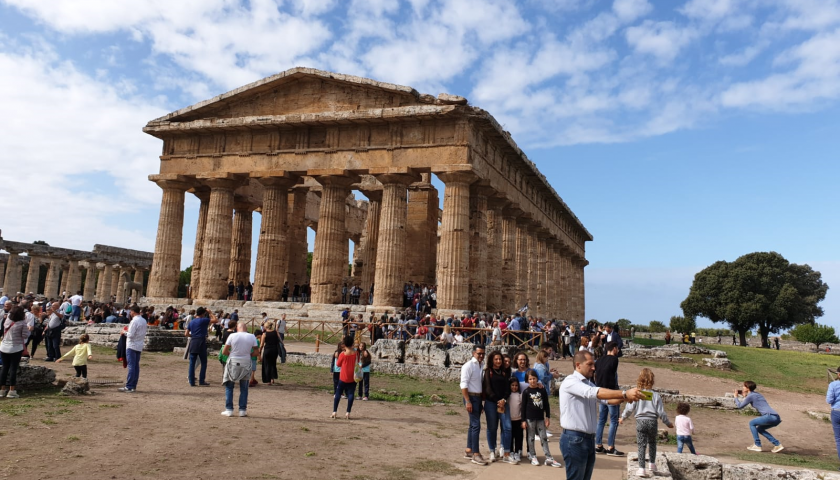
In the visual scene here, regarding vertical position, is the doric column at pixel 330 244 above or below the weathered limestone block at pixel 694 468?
above

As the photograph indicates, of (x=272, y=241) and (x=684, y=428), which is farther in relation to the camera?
(x=272, y=241)

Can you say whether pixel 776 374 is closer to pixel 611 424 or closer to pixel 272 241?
pixel 611 424

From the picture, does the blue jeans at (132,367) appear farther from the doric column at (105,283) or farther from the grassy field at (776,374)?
the doric column at (105,283)

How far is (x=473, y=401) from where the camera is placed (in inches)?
336

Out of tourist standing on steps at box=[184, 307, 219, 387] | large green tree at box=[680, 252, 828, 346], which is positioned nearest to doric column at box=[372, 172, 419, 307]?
tourist standing on steps at box=[184, 307, 219, 387]

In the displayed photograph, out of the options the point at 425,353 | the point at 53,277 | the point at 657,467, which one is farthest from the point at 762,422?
the point at 53,277

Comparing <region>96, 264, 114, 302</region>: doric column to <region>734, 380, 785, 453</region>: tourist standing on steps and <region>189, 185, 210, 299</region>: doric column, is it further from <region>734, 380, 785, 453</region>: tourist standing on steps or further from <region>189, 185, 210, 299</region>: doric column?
<region>734, 380, 785, 453</region>: tourist standing on steps

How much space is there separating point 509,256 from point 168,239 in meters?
18.5

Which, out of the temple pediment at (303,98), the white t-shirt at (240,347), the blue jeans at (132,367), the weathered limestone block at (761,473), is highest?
the temple pediment at (303,98)

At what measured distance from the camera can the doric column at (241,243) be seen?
115 ft

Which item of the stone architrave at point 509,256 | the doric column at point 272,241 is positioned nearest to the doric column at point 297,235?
the doric column at point 272,241

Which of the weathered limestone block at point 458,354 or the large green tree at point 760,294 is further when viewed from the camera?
the large green tree at point 760,294

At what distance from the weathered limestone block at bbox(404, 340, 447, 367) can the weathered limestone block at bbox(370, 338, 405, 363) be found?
173 millimetres

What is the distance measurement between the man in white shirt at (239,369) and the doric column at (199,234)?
23721 mm
